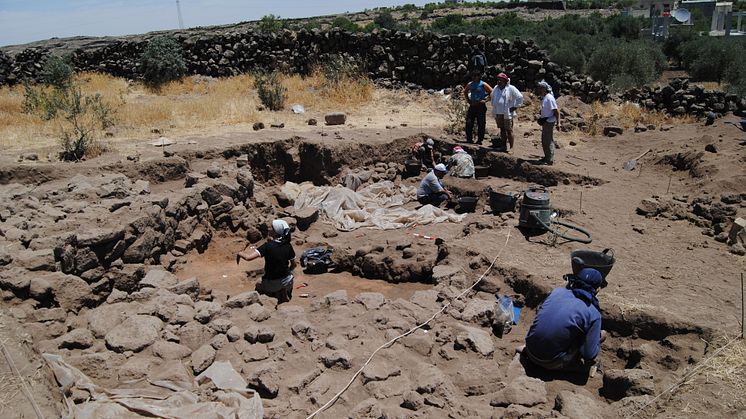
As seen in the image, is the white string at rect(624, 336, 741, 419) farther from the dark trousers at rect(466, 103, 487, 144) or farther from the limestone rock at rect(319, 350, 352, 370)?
the dark trousers at rect(466, 103, 487, 144)

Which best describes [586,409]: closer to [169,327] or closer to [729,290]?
[729,290]

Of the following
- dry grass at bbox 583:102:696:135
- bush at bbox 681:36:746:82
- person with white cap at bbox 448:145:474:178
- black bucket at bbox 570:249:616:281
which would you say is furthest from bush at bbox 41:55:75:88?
bush at bbox 681:36:746:82

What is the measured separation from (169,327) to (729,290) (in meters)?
6.00

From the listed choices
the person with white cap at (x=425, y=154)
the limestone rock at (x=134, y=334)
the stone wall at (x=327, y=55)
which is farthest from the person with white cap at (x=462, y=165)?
the limestone rock at (x=134, y=334)

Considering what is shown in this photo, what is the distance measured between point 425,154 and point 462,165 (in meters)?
1.18

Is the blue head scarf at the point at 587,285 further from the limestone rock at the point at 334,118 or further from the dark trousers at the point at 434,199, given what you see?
the limestone rock at the point at 334,118

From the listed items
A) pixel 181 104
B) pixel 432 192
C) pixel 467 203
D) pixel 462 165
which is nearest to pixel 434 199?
pixel 432 192

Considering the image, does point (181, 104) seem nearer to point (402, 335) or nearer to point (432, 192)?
point (432, 192)

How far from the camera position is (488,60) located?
16.4m

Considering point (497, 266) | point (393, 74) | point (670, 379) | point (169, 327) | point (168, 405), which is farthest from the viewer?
point (393, 74)

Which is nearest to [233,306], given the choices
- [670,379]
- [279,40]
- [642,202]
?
[670,379]

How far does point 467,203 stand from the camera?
31.7ft

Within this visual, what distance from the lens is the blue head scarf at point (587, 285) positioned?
5215mm

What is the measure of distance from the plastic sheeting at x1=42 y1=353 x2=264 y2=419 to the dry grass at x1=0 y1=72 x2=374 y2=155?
24.1ft
